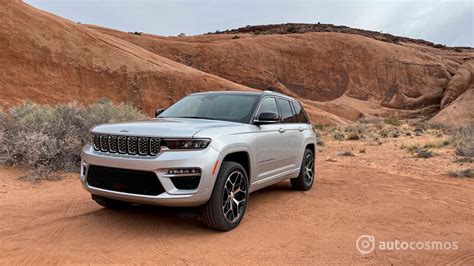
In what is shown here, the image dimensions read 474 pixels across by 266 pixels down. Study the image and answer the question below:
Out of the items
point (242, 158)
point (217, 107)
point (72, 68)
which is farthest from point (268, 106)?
point (72, 68)

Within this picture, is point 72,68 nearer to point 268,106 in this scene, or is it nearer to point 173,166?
point 268,106

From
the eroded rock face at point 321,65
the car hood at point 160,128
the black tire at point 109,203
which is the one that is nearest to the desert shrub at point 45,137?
the black tire at point 109,203

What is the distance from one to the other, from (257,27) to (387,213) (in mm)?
67964

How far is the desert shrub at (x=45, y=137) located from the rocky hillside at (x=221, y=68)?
10.7 meters

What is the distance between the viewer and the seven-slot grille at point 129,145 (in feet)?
15.5

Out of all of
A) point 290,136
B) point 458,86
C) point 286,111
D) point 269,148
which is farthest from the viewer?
point 458,86

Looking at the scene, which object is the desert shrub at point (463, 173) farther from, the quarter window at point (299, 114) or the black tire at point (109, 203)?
the black tire at point (109, 203)

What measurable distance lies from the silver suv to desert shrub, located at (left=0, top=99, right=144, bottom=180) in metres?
3.63

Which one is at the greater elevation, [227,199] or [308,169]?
[227,199]

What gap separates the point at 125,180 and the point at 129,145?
42 centimetres

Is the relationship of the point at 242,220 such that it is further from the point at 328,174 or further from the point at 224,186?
the point at 328,174

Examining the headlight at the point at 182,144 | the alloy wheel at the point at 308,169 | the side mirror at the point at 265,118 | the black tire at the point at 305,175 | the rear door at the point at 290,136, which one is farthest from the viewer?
the alloy wheel at the point at 308,169

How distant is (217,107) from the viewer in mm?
6367

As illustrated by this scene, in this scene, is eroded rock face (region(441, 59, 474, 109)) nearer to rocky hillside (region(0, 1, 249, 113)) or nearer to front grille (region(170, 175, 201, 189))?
rocky hillside (region(0, 1, 249, 113))
